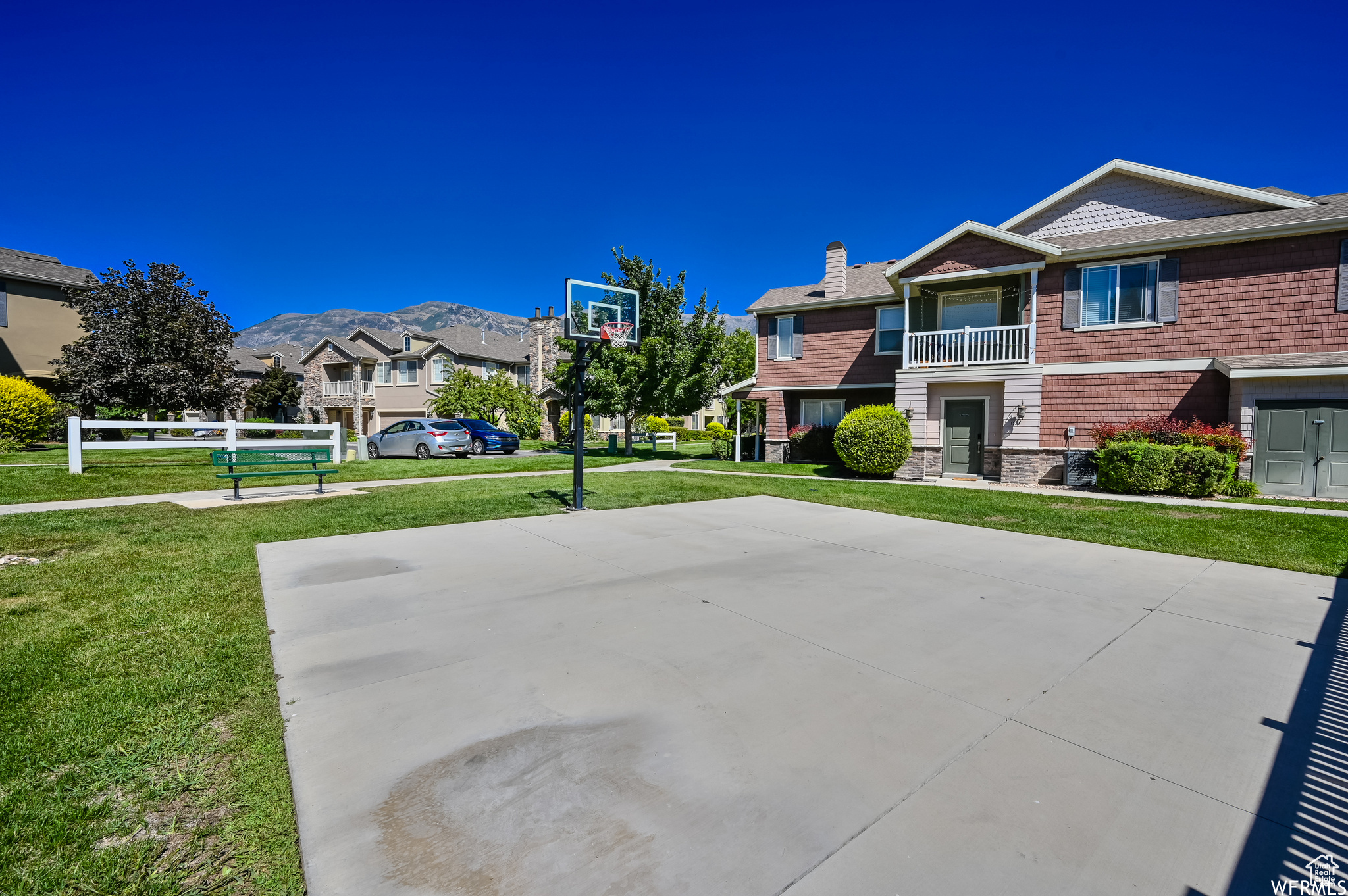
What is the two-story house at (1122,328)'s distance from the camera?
40.9ft

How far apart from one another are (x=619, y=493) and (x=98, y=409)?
23616 mm

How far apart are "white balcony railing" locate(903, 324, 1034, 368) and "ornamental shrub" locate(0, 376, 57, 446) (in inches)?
996

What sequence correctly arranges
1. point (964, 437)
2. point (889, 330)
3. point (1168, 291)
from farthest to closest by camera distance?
point (889, 330), point (964, 437), point (1168, 291)

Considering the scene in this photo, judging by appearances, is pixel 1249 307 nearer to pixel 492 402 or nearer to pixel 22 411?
A: pixel 492 402

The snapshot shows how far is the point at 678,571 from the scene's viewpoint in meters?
5.88

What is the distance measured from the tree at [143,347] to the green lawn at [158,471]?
268cm

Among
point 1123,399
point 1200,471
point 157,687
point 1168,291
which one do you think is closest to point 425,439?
point 157,687

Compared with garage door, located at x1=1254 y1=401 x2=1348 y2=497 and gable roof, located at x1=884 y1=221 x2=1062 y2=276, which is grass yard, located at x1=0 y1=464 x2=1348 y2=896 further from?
gable roof, located at x1=884 y1=221 x2=1062 y2=276

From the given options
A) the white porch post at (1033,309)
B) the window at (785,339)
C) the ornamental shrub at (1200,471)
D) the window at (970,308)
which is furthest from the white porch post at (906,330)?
the ornamental shrub at (1200,471)

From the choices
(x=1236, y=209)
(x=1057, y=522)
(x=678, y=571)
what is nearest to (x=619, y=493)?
(x=678, y=571)

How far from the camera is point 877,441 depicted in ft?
50.5

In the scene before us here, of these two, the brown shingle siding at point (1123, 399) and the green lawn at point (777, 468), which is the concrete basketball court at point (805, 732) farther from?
the green lawn at point (777, 468)

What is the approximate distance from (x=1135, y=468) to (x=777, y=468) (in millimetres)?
8594

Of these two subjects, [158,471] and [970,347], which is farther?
[970,347]
